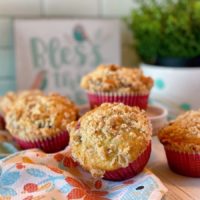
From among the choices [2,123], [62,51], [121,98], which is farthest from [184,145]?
[62,51]

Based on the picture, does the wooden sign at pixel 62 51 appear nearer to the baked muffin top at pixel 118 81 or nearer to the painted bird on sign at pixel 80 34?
the painted bird on sign at pixel 80 34

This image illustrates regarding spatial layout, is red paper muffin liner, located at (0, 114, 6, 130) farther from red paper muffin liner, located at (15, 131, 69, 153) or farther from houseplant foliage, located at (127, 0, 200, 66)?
houseplant foliage, located at (127, 0, 200, 66)

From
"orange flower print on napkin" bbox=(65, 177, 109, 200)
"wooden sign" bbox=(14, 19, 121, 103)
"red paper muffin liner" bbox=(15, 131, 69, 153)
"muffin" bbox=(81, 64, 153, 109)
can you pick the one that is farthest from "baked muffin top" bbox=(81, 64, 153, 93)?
"wooden sign" bbox=(14, 19, 121, 103)

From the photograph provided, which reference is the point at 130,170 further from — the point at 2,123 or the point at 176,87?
the point at 176,87

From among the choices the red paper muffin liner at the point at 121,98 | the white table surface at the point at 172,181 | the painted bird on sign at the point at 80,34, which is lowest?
the white table surface at the point at 172,181

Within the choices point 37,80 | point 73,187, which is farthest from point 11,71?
point 73,187

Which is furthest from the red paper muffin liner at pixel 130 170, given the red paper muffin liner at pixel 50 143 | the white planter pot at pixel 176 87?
the white planter pot at pixel 176 87

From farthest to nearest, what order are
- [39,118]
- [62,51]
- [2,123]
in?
[62,51]
[2,123]
[39,118]

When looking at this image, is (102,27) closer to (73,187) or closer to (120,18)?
(120,18)
